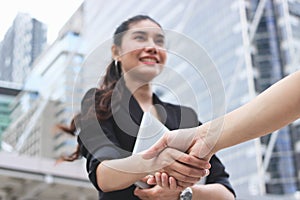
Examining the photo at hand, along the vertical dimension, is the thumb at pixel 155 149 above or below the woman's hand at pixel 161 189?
above

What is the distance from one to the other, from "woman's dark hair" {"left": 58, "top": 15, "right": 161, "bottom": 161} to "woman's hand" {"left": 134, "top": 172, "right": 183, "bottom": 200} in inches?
3.6

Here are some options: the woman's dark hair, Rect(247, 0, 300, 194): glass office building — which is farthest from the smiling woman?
Rect(247, 0, 300, 194): glass office building

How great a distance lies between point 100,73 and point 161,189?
155 mm

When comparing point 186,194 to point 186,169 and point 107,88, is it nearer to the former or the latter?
point 186,169

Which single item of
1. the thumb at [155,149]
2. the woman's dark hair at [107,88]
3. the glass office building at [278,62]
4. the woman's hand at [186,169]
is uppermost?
the glass office building at [278,62]

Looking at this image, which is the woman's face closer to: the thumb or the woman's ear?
the woman's ear

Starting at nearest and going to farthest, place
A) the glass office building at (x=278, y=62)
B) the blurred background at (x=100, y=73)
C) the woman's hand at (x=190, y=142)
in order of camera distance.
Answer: the woman's hand at (x=190, y=142) → the blurred background at (x=100, y=73) → the glass office building at (x=278, y=62)

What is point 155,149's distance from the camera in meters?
0.42

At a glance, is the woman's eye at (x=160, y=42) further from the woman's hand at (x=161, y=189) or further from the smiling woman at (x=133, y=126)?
the woman's hand at (x=161, y=189)

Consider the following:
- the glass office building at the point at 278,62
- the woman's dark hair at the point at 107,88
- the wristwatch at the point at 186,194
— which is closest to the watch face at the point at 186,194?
the wristwatch at the point at 186,194

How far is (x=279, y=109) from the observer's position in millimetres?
373

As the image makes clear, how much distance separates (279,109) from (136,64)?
0.20 metres

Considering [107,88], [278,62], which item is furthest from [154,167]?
[278,62]

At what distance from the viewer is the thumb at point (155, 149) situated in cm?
42
